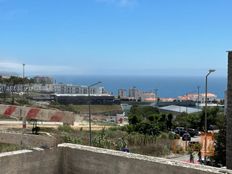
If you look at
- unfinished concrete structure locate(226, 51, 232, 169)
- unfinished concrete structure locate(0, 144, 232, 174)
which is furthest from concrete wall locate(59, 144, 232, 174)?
unfinished concrete structure locate(226, 51, 232, 169)

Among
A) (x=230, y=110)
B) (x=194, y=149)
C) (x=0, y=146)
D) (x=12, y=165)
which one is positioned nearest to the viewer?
(x=12, y=165)

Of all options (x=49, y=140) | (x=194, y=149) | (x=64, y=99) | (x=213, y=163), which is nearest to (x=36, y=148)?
(x=49, y=140)

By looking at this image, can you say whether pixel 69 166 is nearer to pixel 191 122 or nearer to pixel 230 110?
pixel 230 110

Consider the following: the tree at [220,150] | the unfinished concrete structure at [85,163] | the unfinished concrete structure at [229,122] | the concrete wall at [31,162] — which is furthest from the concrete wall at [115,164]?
the tree at [220,150]

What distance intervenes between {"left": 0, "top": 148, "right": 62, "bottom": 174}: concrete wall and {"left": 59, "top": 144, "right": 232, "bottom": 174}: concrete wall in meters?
0.26

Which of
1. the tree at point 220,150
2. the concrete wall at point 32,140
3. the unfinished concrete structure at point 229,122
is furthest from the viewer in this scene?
the tree at point 220,150

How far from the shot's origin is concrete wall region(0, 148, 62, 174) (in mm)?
9055

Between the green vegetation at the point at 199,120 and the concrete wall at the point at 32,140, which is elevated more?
the concrete wall at the point at 32,140

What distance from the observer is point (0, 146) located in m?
13.8

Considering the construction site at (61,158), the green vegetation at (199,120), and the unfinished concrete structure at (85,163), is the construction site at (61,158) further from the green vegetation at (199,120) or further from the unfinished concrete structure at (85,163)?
the green vegetation at (199,120)

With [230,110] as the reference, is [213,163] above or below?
below

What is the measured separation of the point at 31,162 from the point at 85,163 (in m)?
1.07

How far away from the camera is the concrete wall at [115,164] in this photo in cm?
871

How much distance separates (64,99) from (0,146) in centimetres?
13307
